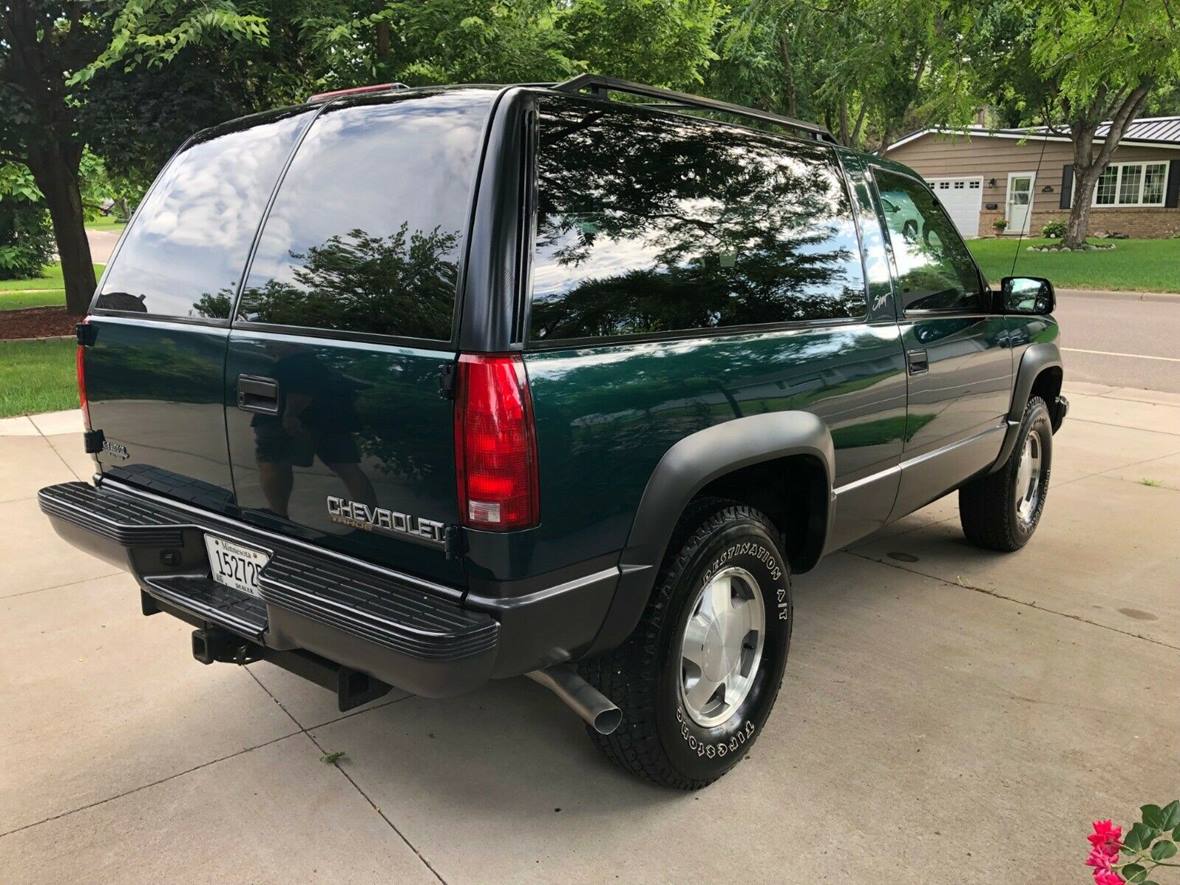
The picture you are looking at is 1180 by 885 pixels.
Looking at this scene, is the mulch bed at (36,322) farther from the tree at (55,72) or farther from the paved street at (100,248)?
the paved street at (100,248)

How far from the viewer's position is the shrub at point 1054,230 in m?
30.1

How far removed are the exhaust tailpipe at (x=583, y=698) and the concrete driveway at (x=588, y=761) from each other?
15.9 inches

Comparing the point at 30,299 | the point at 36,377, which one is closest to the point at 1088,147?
the point at 36,377

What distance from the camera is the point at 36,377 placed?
9422 millimetres

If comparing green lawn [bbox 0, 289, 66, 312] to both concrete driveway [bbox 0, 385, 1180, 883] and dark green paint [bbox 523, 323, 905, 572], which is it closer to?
concrete driveway [bbox 0, 385, 1180, 883]

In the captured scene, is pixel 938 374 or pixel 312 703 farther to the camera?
pixel 938 374

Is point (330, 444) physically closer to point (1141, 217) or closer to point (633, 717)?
point (633, 717)

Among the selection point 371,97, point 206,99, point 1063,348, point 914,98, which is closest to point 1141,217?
point 914,98

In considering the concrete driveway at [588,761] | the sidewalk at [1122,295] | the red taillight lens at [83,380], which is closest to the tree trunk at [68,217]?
the concrete driveway at [588,761]

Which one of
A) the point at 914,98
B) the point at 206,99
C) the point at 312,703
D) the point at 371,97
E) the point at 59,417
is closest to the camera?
the point at 371,97

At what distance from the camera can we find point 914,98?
17047 mm

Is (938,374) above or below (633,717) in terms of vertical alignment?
above

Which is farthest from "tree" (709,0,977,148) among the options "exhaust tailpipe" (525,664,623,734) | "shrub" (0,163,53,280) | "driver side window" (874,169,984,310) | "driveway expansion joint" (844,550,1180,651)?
"shrub" (0,163,53,280)

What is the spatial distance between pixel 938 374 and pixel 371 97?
2.45 meters
